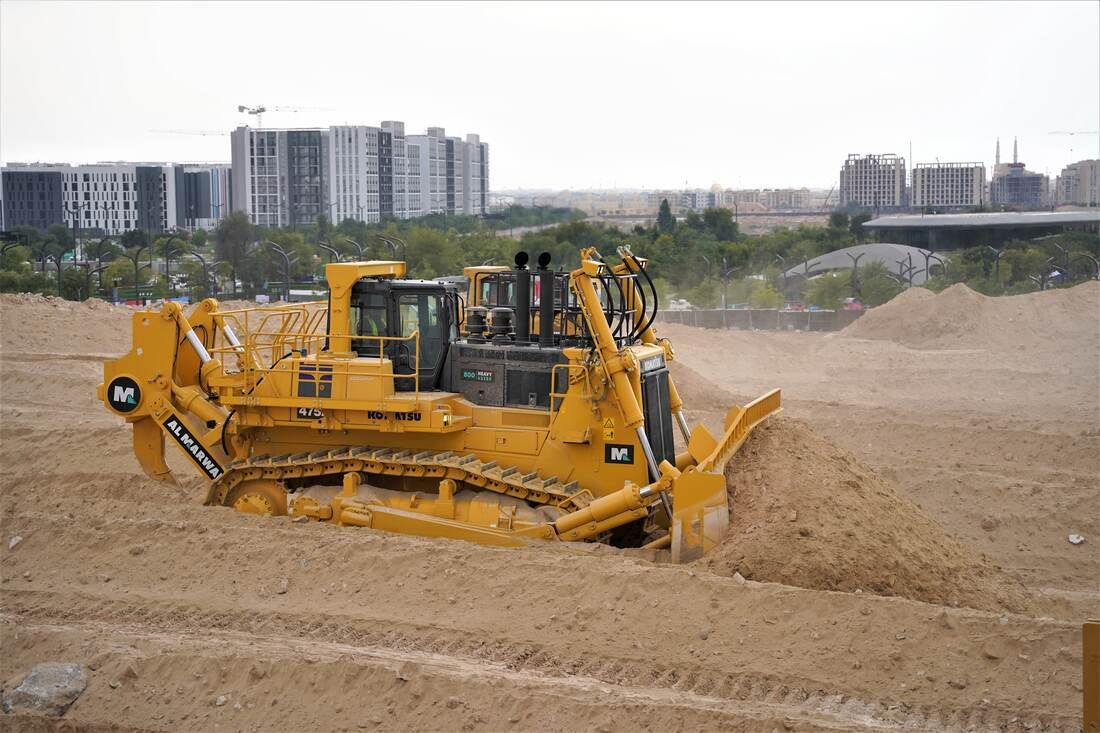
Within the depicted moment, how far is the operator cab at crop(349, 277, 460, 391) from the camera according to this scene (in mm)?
13695

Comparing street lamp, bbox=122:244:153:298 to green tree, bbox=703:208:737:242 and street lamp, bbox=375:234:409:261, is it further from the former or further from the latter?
green tree, bbox=703:208:737:242

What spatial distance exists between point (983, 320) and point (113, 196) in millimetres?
52141

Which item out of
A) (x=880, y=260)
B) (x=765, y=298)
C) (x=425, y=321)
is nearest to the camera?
(x=425, y=321)

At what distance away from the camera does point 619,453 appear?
1267 cm

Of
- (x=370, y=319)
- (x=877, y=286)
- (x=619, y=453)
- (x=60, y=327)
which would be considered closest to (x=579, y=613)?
(x=619, y=453)

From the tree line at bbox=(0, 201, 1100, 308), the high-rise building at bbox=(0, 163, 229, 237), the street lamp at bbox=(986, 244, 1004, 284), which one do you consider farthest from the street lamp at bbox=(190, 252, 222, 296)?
the street lamp at bbox=(986, 244, 1004, 284)

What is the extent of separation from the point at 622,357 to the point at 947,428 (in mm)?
9870

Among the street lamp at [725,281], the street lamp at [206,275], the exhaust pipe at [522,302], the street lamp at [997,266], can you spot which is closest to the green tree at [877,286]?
the street lamp at [725,281]

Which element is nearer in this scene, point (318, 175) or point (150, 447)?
point (150, 447)

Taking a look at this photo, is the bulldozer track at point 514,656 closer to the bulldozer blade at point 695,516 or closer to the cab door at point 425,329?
the bulldozer blade at point 695,516

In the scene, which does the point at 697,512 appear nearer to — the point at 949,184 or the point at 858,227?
the point at 858,227

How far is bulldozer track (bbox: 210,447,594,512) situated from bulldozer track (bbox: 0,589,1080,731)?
2.45 metres

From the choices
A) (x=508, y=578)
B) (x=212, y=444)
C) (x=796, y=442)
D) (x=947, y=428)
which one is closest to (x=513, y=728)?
(x=508, y=578)

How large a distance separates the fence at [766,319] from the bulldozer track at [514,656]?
26.7 m
